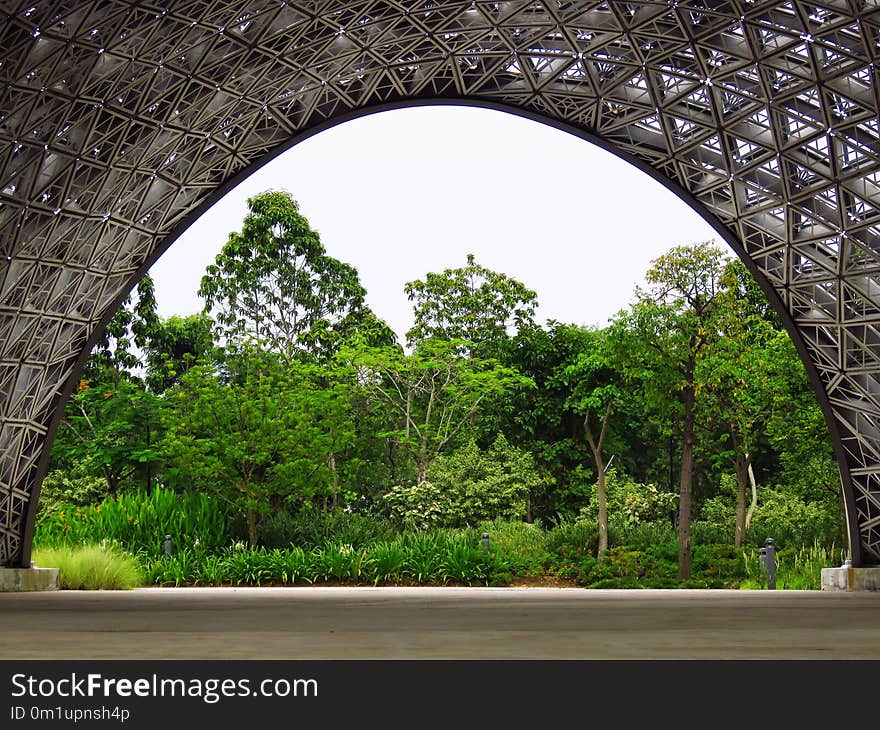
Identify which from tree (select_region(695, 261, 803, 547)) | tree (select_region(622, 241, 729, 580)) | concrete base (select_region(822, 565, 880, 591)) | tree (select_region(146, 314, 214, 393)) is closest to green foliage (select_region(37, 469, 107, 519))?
tree (select_region(146, 314, 214, 393))

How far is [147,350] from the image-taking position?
41.9 metres

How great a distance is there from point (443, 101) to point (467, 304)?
1980cm

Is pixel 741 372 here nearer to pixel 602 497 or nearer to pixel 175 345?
pixel 602 497

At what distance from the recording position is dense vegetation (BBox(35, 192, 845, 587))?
26609mm

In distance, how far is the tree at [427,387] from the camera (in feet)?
109

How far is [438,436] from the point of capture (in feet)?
110

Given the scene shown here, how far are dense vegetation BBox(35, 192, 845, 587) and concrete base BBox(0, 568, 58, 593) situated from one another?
180 inches

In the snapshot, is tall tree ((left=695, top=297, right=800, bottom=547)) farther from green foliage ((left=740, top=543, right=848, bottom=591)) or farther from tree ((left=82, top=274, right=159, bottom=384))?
tree ((left=82, top=274, right=159, bottom=384))

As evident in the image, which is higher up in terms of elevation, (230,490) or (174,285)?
(174,285)

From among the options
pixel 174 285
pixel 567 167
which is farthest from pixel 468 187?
pixel 174 285

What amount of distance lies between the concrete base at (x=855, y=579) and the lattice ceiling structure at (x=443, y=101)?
0.40m

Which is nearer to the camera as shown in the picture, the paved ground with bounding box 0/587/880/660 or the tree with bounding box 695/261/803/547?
the paved ground with bounding box 0/587/880/660
